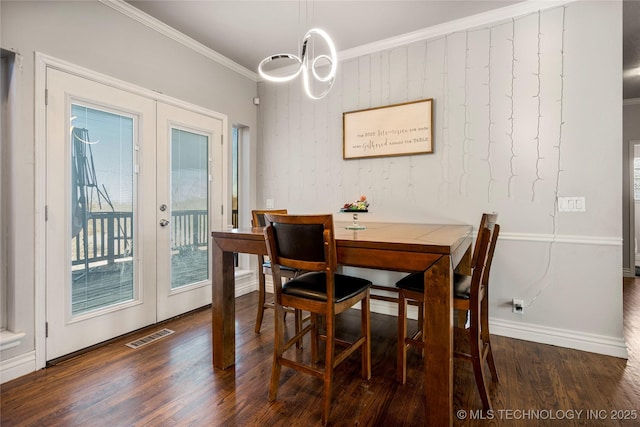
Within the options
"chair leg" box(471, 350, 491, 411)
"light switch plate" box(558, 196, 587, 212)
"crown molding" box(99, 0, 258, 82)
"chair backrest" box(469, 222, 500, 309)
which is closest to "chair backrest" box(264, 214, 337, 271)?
"chair backrest" box(469, 222, 500, 309)

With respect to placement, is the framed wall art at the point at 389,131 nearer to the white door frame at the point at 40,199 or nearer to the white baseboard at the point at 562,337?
the white baseboard at the point at 562,337

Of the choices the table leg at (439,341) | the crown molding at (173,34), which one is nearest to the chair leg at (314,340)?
the table leg at (439,341)

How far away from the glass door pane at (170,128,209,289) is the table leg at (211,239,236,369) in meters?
1.18

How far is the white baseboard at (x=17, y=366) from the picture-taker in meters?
1.88

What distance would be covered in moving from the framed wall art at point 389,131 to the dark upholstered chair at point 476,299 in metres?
1.33

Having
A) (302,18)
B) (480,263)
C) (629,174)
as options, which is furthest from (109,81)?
(629,174)

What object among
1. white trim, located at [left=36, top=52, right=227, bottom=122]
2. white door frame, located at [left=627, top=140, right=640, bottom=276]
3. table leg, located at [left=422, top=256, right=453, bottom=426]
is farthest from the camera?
white door frame, located at [left=627, top=140, right=640, bottom=276]

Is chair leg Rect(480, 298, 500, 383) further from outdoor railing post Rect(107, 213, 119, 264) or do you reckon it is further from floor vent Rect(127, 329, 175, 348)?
outdoor railing post Rect(107, 213, 119, 264)

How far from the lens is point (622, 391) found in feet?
5.90

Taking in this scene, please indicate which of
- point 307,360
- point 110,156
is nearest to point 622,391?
point 307,360

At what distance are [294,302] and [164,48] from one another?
8.62 ft

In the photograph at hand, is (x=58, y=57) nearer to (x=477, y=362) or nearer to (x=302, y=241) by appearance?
(x=302, y=241)

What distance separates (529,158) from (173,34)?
3.29m

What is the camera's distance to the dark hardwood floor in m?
1.57
